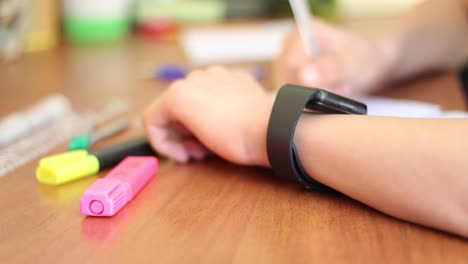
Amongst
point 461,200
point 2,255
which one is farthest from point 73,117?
point 461,200

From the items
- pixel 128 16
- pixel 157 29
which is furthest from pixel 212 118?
pixel 128 16

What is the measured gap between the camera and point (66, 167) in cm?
59

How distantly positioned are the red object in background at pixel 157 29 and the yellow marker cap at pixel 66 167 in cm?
93

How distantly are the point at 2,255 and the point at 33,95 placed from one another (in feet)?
1.76

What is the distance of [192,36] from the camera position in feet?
4.77

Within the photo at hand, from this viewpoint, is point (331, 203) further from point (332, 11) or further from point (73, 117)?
point (332, 11)

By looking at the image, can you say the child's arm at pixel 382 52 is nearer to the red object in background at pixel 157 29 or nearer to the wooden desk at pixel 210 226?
the wooden desk at pixel 210 226

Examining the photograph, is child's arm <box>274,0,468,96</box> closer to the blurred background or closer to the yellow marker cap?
the yellow marker cap

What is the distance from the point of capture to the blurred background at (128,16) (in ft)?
4.10

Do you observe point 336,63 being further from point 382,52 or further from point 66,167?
point 66,167

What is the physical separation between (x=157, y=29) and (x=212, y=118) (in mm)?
963

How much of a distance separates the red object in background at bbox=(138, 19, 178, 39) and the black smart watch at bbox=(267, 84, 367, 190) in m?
1.00

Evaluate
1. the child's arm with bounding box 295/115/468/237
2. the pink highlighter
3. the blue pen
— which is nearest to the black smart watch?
the child's arm with bounding box 295/115/468/237

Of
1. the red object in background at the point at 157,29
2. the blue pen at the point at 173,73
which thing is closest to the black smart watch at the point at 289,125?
the blue pen at the point at 173,73
